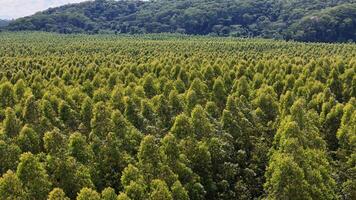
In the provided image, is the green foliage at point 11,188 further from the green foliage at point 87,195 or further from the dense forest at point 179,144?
the green foliage at point 87,195

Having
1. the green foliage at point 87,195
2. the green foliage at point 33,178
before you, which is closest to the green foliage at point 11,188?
the green foliage at point 33,178

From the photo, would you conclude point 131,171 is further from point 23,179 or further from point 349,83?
point 349,83

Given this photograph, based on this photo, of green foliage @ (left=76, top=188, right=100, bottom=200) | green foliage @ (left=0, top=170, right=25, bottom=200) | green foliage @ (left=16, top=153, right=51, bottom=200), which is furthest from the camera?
green foliage @ (left=16, top=153, right=51, bottom=200)

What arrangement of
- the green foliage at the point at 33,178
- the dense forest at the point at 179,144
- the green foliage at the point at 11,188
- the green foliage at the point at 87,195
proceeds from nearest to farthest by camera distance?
the green foliage at the point at 87,195
the green foliage at the point at 11,188
the green foliage at the point at 33,178
the dense forest at the point at 179,144

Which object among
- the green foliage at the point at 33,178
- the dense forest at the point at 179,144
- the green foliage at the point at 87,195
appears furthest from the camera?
the dense forest at the point at 179,144

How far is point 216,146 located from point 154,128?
1005cm

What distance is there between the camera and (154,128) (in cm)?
6025

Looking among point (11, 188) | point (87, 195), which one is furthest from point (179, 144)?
point (11, 188)

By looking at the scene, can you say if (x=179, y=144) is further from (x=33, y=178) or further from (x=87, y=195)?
(x=87, y=195)

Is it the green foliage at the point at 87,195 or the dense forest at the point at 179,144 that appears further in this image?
the dense forest at the point at 179,144

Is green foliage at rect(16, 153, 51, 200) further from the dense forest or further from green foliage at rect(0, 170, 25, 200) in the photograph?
green foliage at rect(0, 170, 25, 200)

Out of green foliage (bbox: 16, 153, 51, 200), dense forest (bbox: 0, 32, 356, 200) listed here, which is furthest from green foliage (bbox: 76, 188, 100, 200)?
green foliage (bbox: 16, 153, 51, 200)

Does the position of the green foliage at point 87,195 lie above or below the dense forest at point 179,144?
above

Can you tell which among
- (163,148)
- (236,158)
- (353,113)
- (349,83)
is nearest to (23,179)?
(163,148)
